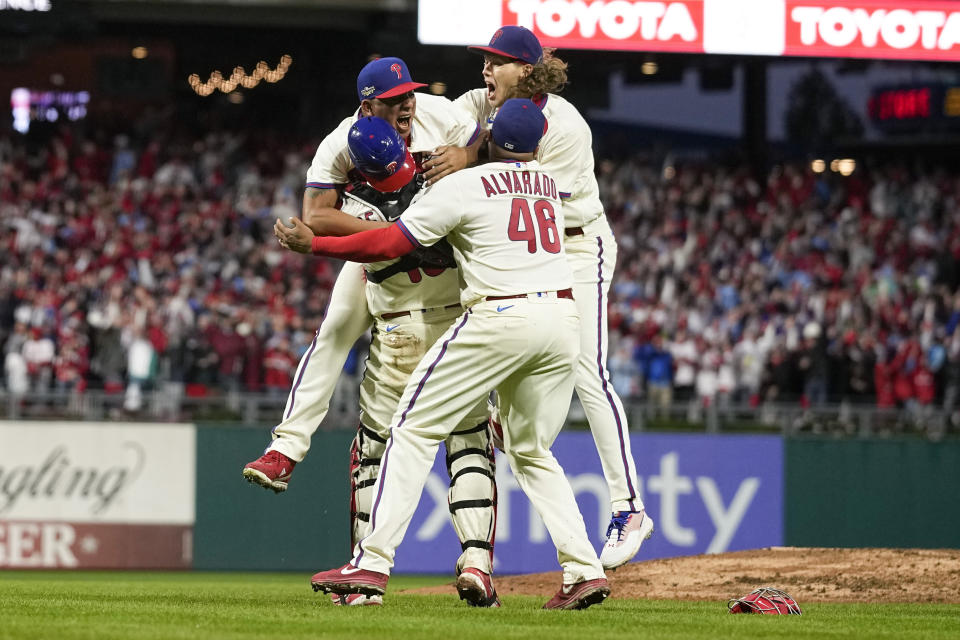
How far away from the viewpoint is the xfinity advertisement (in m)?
14.0

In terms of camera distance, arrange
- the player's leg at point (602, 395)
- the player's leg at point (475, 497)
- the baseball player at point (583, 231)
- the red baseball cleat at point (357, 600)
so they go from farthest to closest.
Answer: the player's leg at point (602, 395) < the baseball player at point (583, 231) < the player's leg at point (475, 497) < the red baseball cleat at point (357, 600)

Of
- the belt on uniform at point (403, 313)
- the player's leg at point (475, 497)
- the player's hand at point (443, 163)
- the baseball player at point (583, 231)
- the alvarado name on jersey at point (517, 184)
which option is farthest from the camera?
the baseball player at point (583, 231)

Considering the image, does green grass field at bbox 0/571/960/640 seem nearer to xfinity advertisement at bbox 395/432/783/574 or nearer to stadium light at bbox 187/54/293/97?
xfinity advertisement at bbox 395/432/783/574

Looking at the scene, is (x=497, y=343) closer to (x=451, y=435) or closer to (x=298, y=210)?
(x=451, y=435)

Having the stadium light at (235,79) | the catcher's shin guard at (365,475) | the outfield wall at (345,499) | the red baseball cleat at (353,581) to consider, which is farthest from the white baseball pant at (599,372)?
the stadium light at (235,79)

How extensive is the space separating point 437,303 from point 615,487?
4.20 feet

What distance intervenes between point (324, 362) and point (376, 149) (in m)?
1.18

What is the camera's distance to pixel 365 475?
21.7ft

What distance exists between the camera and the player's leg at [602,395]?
6.79 m

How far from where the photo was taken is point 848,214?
2105 centimetres

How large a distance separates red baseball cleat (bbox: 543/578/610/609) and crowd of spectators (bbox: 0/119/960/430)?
8514 mm

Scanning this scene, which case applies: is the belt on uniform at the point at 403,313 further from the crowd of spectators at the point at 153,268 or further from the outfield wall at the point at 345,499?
the crowd of spectators at the point at 153,268

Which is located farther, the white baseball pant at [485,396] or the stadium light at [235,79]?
the stadium light at [235,79]

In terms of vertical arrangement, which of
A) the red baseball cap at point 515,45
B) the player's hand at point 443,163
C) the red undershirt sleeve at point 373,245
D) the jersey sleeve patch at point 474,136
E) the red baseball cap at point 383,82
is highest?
the red baseball cap at point 515,45
